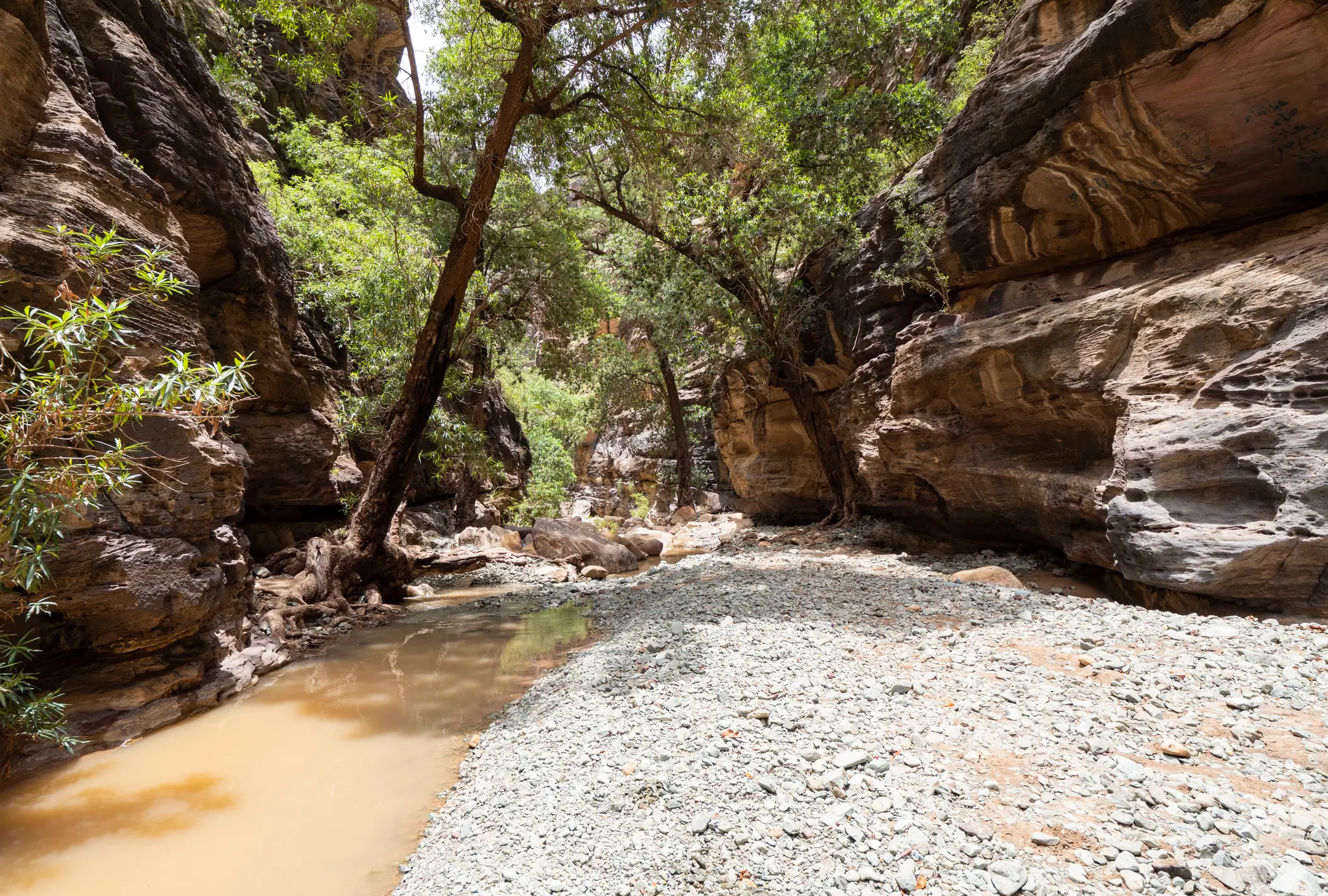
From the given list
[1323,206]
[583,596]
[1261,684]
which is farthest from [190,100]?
[1323,206]

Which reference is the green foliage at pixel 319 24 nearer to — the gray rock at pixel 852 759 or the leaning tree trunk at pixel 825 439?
the leaning tree trunk at pixel 825 439

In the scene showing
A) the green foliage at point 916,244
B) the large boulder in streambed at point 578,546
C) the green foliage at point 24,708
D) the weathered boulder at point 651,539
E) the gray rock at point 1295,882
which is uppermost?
the green foliage at point 916,244

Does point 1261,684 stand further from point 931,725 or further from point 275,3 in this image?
point 275,3

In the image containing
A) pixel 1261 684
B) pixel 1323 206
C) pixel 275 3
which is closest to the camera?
pixel 1261 684

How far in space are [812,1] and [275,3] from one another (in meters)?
7.67

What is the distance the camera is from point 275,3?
24.5ft

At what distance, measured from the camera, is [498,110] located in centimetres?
891

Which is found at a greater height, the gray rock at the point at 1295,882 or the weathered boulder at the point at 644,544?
the gray rock at the point at 1295,882

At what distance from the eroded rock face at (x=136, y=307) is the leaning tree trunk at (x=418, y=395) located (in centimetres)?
232

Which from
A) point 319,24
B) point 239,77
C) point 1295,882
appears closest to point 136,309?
point 319,24

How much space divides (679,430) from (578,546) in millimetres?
8160

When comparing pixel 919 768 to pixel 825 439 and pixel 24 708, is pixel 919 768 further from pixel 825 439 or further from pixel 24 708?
pixel 825 439

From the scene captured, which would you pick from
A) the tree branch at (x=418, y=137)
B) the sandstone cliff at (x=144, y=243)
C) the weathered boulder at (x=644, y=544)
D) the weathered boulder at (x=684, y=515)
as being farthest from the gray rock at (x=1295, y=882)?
the weathered boulder at (x=684, y=515)

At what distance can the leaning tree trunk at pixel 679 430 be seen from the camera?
19.2 m
